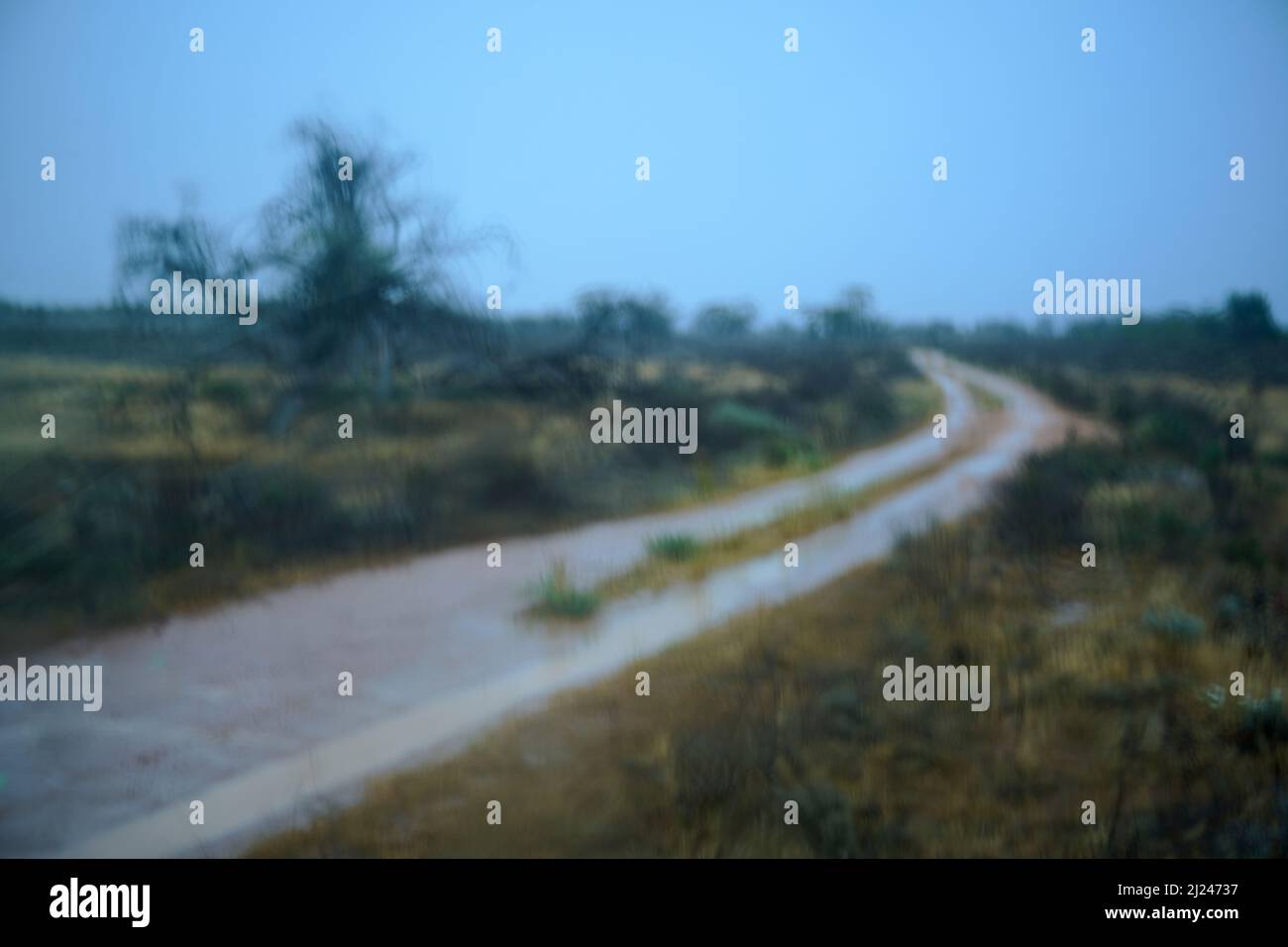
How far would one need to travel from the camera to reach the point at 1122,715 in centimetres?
527

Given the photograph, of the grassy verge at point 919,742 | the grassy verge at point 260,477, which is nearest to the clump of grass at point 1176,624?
the grassy verge at point 919,742

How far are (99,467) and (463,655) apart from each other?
167 inches

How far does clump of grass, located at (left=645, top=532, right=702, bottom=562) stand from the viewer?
9.17m

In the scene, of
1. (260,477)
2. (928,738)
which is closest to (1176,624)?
(928,738)

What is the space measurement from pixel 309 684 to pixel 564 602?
90.0 inches

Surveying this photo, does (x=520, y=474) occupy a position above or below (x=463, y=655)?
above

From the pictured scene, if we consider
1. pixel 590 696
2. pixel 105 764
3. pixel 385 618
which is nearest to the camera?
pixel 105 764

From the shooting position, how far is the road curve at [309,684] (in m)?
4.29

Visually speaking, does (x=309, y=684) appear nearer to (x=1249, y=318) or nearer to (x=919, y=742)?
(x=919, y=742)

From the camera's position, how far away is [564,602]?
7352 millimetres

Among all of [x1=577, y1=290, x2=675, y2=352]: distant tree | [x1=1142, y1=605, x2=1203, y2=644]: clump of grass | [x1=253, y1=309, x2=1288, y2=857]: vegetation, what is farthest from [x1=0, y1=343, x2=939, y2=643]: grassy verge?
[x1=1142, y1=605, x2=1203, y2=644]: clump of grass

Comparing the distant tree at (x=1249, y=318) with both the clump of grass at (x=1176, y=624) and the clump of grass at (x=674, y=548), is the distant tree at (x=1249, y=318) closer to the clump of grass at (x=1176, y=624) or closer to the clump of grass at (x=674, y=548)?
the clump of grass at (x=1176, y=624)
